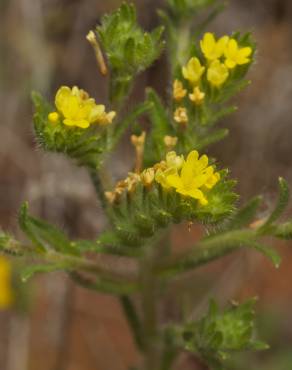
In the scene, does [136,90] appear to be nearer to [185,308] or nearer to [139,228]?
[185,308]

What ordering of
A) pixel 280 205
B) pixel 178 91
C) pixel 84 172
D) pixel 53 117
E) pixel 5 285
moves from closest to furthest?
pixel 53 117
pixel 280 205
pixel 178 91
pixel 5 285
pixel 84 172

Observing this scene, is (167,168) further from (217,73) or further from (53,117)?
(217,73)

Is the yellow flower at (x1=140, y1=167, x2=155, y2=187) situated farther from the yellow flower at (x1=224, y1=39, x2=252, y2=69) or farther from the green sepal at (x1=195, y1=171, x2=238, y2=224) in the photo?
the yellow flower at (x1=224, y1=39, x2=252, y2=69)

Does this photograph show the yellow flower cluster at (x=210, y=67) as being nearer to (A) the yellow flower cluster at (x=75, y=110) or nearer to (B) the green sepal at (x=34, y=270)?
(A) the yellow flower cluster at (x=75, y=110)

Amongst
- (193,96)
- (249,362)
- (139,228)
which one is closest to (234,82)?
(193,96)

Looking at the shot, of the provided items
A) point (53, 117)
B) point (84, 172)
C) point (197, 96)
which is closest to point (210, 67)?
point (197, 96)

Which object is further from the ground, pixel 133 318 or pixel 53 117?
pixel 53 117

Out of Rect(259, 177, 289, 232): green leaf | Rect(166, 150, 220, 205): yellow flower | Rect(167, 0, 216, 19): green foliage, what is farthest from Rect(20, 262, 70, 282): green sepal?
Rect(167, 0, 216, 19): green foliage
